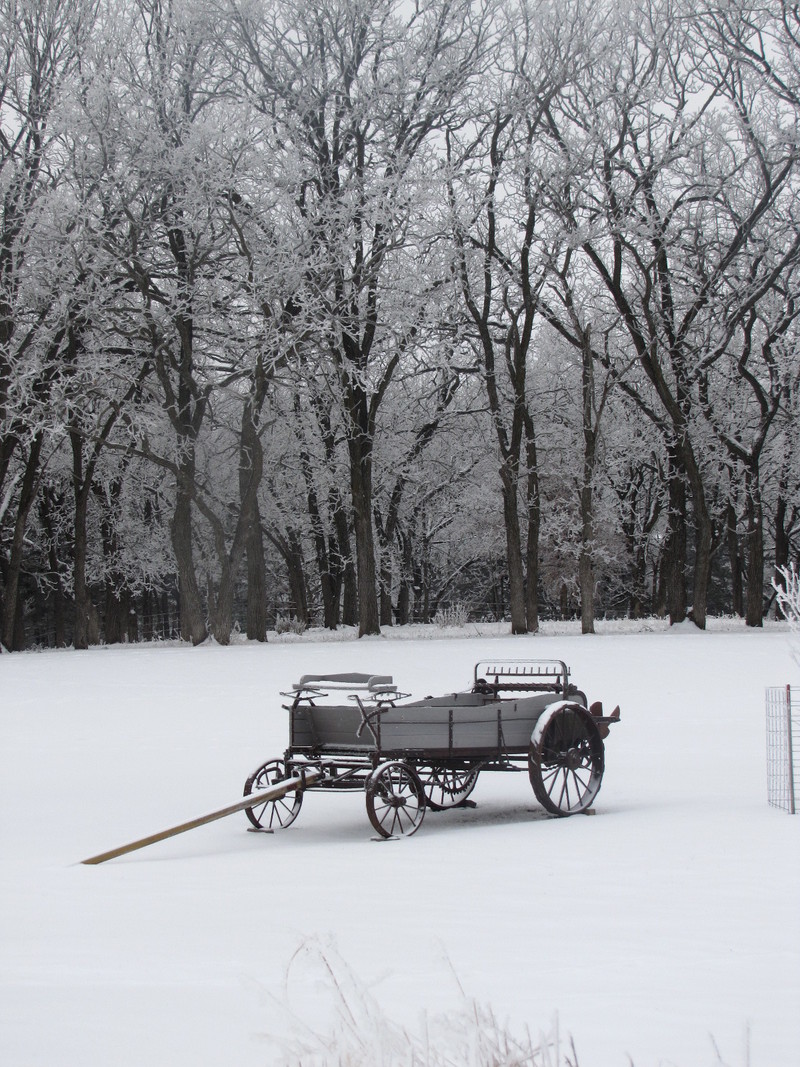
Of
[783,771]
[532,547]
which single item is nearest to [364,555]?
[532,547]

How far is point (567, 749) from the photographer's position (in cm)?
988

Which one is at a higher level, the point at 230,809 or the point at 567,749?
the point at 567,749

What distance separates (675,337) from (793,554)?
65.2 feet

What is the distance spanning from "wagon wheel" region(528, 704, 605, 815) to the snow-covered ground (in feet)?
1.13

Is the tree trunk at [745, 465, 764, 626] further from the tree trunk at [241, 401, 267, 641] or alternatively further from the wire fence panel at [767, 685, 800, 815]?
the wire fence panel at [767, 685, 800, 815]

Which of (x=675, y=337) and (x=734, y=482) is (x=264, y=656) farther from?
(x=734, y=482)

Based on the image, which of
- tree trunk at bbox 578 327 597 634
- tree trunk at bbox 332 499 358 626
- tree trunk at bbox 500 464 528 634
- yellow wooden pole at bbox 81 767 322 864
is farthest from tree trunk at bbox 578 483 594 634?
yellow wooden pole at bbox 81 767 322 864

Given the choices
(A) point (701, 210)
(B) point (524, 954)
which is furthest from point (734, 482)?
(B) point (524, 954)

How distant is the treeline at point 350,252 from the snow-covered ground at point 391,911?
14320 mm

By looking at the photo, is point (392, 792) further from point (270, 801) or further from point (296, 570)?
point (296, 570)

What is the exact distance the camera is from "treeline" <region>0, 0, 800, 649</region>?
26.2m

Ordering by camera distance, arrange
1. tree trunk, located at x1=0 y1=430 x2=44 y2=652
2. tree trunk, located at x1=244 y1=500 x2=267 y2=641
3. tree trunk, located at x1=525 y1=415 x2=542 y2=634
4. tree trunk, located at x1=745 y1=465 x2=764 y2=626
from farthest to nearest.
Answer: tree trunk, located at x1=745 y1=465 x2=764 y2=626
tree trunk, located at x1=525 y1=415 x2=542 y2=634
tree trunk, located at x1=244 y1=500 x2=267 y2=641
tree trunk, located at x1=0 y1=430 x2=44 y2=652

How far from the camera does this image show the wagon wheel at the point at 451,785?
9931mm

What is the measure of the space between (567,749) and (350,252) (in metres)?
18.5
